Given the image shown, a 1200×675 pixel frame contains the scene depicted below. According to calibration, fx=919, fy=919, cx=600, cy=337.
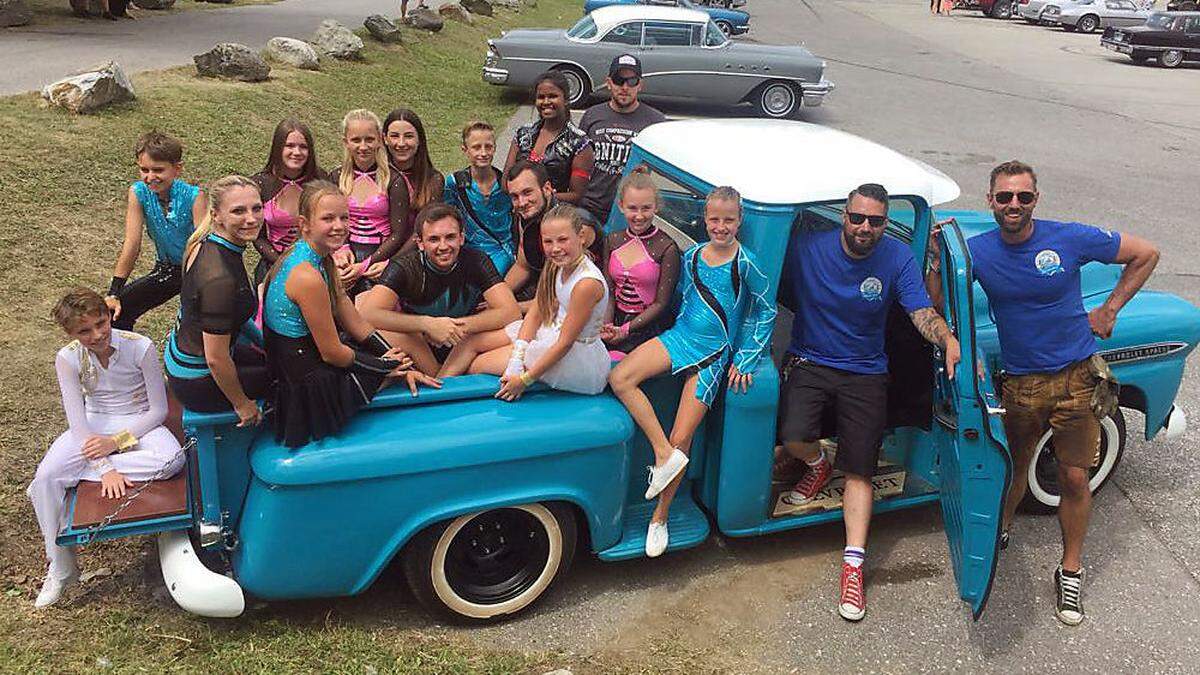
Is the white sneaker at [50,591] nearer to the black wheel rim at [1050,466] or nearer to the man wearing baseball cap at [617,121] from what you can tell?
the man wearing baseball cap at [617,121]

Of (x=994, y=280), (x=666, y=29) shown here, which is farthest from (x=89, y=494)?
(x=666, y=29)

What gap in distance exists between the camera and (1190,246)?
918 cm

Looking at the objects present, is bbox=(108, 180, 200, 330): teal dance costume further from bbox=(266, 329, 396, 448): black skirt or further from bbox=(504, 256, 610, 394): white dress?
bbox=(504, 256, 610, 394): white dress

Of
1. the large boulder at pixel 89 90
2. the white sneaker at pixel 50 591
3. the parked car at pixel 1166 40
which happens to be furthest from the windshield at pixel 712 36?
the parked car at pixel 1166 40

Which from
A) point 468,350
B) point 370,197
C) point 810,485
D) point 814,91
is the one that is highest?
point 370,197

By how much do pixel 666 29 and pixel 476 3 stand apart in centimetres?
1061

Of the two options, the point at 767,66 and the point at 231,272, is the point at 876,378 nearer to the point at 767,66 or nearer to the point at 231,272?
the point at 231,272

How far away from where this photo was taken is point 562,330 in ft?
11.3

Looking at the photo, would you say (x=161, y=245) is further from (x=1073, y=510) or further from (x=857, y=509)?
(x=1073, y=510)

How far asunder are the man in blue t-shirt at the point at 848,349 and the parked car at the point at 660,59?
11478 mm

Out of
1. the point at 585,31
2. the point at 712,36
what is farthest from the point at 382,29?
the point at 712,36

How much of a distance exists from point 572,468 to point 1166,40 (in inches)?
999

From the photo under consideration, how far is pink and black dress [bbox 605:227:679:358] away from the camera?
385cm

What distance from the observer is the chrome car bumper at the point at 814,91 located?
1509cm
